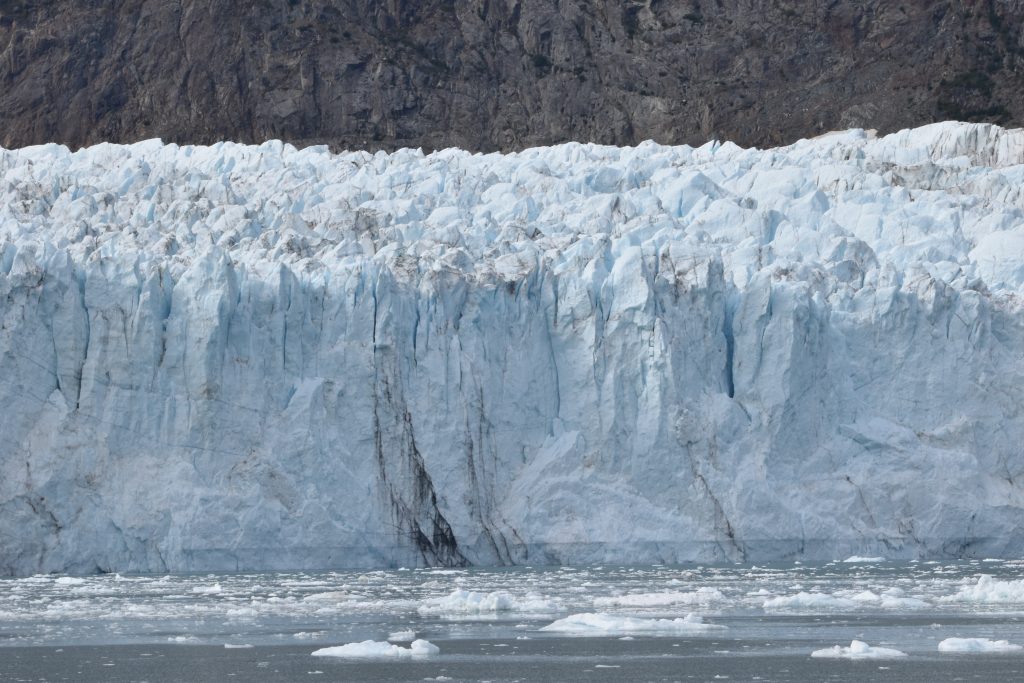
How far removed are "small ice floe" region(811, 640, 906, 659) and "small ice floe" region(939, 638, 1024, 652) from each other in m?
0.44

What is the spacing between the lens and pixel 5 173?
112 ft

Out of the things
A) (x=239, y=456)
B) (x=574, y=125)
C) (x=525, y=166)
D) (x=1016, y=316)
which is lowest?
(x=239, y=456)

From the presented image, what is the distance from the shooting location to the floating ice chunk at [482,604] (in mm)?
20453

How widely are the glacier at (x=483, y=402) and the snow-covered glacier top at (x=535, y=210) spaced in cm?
14

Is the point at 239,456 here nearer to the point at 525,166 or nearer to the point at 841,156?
the point at 525,166

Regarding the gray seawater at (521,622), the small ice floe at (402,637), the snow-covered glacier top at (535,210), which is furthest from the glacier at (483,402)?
the small ice floe at (402,637)

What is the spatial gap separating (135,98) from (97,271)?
2147 cm

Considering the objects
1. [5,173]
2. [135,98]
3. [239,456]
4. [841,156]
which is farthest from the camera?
[135,98]

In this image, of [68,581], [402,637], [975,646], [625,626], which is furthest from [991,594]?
[68,581]

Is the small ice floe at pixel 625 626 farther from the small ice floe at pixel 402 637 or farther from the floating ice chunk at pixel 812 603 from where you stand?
the floating ice chunk at pixel 812 603

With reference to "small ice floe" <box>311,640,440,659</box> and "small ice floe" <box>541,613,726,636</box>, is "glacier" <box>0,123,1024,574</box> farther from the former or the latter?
"small ice floe" <box>311,640,440,659</box>

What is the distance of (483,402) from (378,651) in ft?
33.4

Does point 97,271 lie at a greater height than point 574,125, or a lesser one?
lesser

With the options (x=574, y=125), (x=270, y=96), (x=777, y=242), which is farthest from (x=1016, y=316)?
(x=270, y=96)
